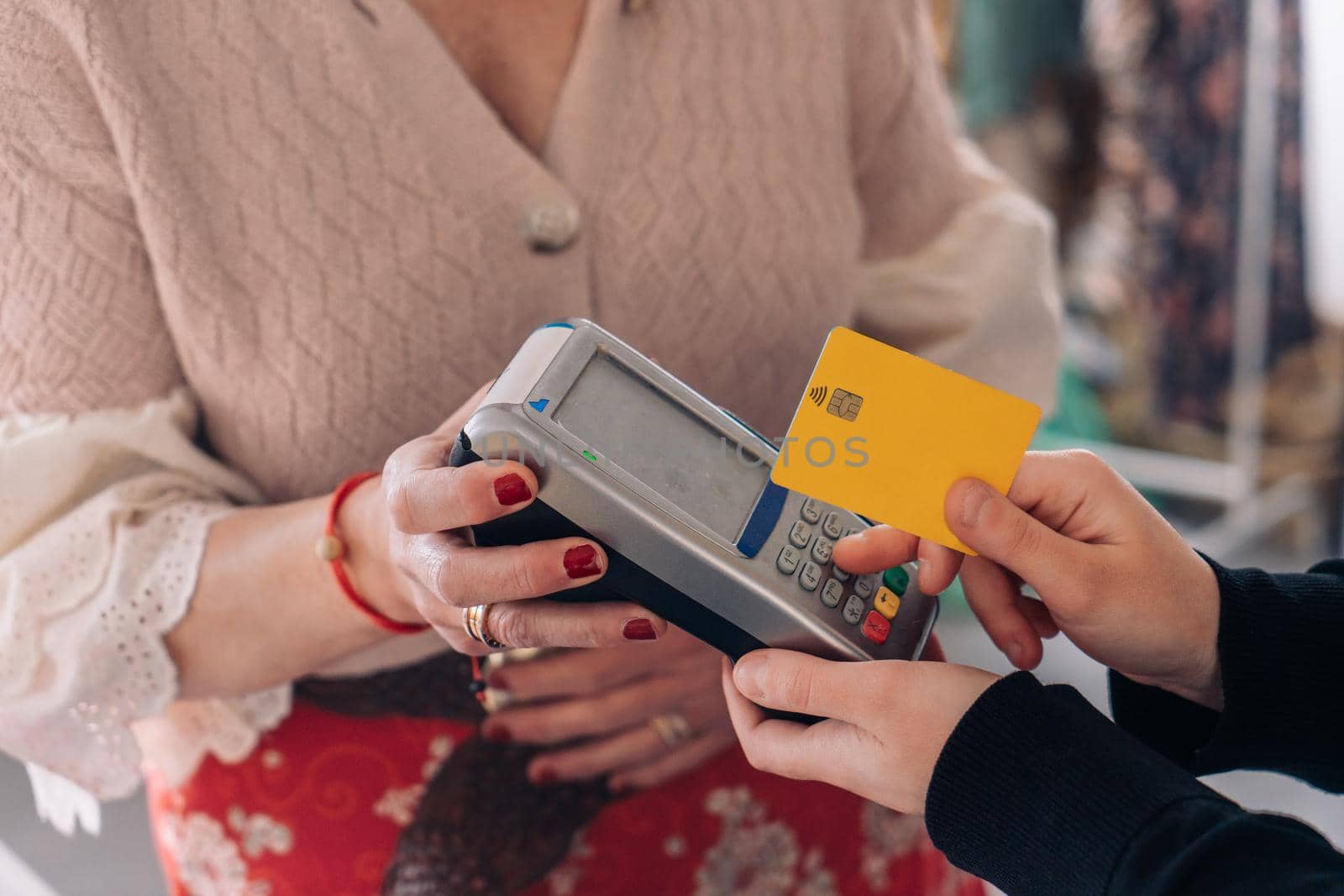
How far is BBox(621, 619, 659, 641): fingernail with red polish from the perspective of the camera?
41cm

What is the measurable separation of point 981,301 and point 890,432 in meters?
0.37

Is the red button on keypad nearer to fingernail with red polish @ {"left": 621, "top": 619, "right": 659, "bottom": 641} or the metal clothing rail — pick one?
fingernail with red polish @ {"left": 621, "top": 619, "right": 659, "bottom": 641}

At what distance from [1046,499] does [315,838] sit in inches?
17.5

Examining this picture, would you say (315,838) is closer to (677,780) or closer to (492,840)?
(492,840)

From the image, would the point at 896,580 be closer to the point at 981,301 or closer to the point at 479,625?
the point at 479,625

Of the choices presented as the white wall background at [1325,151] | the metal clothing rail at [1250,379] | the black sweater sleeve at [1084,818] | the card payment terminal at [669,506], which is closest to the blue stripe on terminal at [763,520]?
the card payment terminal at [669,506]

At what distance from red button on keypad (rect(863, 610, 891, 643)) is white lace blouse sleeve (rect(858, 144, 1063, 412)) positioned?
29 centimetres

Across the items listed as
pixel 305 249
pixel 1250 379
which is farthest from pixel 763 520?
pixel 1250 379

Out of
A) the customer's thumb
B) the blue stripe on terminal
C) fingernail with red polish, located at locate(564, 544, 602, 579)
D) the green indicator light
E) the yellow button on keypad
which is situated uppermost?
the customer's thumb

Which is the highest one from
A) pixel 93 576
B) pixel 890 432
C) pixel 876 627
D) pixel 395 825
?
pixel 890 432

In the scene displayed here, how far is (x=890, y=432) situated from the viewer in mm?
371

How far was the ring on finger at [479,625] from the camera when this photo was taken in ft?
1.36

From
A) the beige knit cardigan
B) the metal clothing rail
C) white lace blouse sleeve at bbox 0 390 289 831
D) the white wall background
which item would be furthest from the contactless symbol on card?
the white wall background

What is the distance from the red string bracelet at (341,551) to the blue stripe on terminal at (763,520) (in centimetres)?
19
